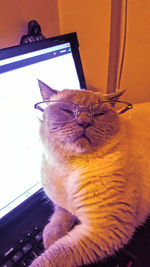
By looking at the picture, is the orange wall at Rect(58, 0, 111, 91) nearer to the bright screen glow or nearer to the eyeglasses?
the bright screen glow

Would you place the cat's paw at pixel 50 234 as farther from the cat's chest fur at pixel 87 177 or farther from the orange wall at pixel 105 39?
the orange wall at pixel 105 39

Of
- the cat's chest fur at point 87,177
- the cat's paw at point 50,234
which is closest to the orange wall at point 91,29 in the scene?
the cat's chest fur at point 87,177

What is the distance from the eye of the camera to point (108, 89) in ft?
3.82

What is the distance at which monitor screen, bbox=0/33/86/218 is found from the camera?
1.94 ft

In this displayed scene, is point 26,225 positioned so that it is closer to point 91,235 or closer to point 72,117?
point 91,235

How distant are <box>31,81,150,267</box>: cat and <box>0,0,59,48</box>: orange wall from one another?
37 cm

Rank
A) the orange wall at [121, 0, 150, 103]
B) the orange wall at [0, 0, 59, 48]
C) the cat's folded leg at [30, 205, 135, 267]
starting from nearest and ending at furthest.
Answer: the cat's folded leg at [30, 205, 135, 267], the orange wall at [0, 0, 59, 48], the orange wall at [121, 0, 150, 103]

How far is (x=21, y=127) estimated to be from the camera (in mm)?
654

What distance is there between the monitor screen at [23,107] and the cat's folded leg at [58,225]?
111mm

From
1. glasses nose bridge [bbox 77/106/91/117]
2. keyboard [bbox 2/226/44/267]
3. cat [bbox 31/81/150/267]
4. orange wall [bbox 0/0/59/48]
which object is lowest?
keyboard [bbox 2/226/44/267]

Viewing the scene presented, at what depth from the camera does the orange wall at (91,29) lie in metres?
0.96

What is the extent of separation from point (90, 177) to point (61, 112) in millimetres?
196

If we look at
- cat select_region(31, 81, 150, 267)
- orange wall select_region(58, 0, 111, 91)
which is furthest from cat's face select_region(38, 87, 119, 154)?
orange wall select_region(58, 0, 111, 91)

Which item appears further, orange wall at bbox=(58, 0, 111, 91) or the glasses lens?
orange wall at bbox=(58, 0, 111, 91)
